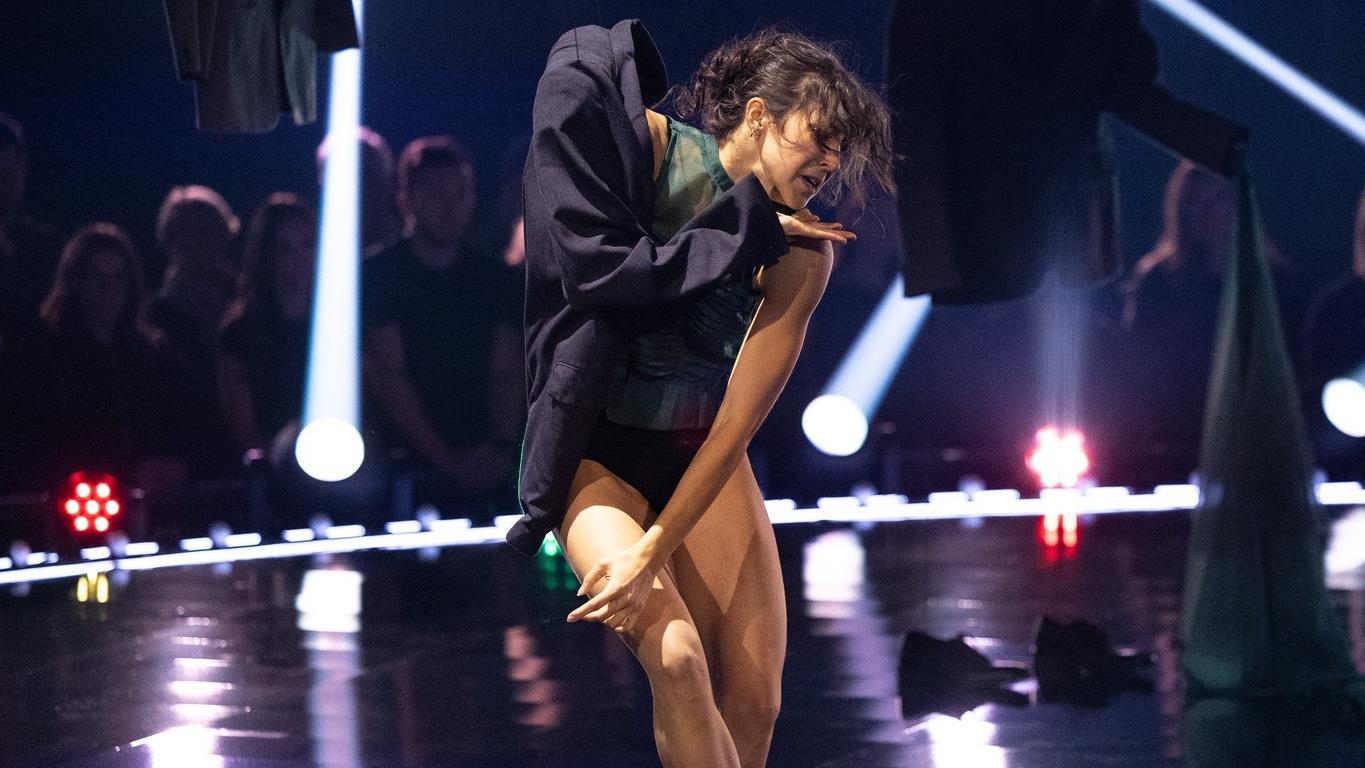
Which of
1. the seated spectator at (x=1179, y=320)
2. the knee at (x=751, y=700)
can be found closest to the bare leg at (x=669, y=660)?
the knee at (x=751, y=700)

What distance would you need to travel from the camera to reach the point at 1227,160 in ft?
16.5

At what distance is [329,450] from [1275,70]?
6165 mm

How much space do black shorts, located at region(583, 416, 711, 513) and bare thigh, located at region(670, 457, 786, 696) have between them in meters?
0.09

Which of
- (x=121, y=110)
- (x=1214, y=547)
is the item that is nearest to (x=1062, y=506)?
(x=1214, y=547)

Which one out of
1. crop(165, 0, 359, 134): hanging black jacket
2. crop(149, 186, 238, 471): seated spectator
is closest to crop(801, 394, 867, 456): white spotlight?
crop(149, 186, 238, 471): seated spectator

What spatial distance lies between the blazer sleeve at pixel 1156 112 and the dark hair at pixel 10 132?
5109 mm

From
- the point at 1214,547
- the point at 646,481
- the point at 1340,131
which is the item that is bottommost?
the point at 1214,547

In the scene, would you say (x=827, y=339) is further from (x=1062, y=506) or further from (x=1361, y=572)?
(x=1361, y=572)

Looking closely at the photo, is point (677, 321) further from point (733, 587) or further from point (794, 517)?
point (794, 517)

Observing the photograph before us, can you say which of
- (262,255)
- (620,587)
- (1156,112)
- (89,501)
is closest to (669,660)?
(620,587)

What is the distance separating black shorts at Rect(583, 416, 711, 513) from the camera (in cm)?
266

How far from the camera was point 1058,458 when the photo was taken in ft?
32.0

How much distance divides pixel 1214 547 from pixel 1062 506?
505 cm

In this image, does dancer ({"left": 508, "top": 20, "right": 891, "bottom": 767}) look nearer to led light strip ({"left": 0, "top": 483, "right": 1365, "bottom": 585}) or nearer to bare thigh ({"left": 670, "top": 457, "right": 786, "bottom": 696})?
bare thigh ({"left": 670, "top": 457, "right": 786, "bottom": 696})
